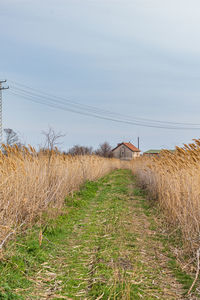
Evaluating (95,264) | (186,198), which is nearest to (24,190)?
(95,264)

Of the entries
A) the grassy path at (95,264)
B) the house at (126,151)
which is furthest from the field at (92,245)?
the house at (126,151)

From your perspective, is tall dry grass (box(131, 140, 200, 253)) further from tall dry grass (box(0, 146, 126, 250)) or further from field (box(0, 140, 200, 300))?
tall dry grass (box(0, 146, 126, 250))

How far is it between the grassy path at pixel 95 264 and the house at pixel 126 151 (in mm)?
59910

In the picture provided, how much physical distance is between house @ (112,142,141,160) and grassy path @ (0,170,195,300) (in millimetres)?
59910

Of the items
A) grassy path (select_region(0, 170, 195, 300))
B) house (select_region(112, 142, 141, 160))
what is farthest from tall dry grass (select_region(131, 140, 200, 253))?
house (select_region(112, 142, 141, 160))

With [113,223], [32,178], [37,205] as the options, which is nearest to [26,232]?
[37,205]

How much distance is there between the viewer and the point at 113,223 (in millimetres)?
7293

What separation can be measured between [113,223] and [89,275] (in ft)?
10.4

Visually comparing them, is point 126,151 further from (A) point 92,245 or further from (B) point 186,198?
(A) point 92,245

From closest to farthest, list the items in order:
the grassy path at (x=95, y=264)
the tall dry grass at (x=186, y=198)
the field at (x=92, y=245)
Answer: the grassy path at (x=95, y=264) < the field at (x=92, y=245) < the tall dry grass at (x=186, y=198)

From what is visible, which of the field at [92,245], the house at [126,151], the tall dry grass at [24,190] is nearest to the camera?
the field at [92,245]

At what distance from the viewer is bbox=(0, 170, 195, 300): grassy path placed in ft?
12.1

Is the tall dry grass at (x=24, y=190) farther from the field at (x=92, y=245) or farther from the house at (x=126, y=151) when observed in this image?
the house at (x=126, y=151)

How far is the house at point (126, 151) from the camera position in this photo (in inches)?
2660
